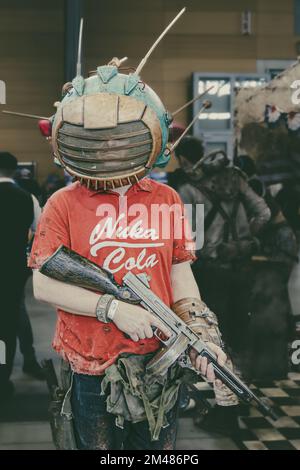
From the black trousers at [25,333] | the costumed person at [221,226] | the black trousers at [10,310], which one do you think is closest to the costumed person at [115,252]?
the costumed person at [221,226]

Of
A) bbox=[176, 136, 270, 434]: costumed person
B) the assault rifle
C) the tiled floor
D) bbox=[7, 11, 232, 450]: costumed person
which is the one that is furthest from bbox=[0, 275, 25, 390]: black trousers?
the assault rifle

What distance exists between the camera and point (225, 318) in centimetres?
315

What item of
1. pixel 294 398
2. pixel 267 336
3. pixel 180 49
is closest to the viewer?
pixel 180 49

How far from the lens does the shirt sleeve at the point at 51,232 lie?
5.80 feet

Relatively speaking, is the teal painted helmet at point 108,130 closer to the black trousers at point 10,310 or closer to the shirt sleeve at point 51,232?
the shirt sleeve at point 51,232

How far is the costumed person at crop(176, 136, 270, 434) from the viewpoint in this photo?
2842 millimetres

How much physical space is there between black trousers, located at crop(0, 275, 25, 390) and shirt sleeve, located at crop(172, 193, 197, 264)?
122 centimetres

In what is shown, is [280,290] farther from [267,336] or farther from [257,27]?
[257,27]

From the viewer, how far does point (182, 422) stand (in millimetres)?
2971

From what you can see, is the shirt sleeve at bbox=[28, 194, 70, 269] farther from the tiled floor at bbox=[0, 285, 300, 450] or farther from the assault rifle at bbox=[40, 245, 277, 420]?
the tiled floor at bbox=[0, 285, 300, 450]

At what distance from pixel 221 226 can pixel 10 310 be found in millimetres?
922

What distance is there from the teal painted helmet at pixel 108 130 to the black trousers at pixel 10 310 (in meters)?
1.27
